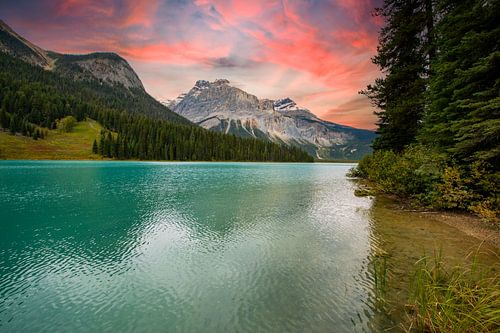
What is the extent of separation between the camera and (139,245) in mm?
13906

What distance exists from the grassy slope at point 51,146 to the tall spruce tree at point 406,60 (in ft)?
476

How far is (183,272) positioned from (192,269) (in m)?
0.43

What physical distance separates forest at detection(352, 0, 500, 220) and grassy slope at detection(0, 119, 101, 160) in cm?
14747

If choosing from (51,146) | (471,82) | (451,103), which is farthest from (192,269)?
(51,146)

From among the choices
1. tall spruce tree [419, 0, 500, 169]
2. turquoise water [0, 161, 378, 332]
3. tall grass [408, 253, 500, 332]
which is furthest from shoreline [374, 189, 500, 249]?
tall grass [408, 253, 500, 332]

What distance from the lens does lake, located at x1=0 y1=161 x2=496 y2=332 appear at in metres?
A: 7.54

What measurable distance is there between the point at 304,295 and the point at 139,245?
9.59 m

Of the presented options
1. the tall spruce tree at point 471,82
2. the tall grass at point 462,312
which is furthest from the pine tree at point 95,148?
the tall grass at point 462,312

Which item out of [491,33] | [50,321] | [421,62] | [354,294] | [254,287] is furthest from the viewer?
[421,62]

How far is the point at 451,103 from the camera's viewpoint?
52.5ft

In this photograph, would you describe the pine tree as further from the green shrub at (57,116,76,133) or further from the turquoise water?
the turquoise water

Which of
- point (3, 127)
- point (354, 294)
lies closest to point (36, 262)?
point (354, 294)

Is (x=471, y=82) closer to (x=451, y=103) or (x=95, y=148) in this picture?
(x=451, y=103)

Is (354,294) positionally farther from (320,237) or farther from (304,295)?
(320,237)
